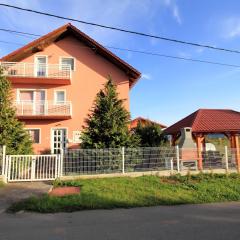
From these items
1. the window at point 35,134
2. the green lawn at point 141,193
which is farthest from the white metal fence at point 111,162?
the window at point 35,134

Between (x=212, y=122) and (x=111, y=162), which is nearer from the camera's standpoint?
(x=111, y=162)

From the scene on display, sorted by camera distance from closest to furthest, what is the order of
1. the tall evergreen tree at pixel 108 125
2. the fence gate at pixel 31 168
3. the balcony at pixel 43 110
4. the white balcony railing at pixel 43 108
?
the fence gate at pixel 31 168 < the tall evergreen tree at pixel 108 125 < the balcony at pixel 43 110 < the white balcony railing at pixel 43 108

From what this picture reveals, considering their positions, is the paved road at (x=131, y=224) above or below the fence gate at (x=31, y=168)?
below

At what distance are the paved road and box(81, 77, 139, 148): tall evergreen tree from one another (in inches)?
283

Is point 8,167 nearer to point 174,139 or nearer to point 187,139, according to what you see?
point 187,139

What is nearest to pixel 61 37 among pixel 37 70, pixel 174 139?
pixel 37 70

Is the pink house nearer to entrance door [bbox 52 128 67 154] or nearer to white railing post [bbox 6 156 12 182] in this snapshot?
entrance door [bbox 52 128 67 154]

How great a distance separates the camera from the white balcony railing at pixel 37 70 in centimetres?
2141

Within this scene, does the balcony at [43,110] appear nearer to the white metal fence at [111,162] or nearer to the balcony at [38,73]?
the balcony at [38,73]

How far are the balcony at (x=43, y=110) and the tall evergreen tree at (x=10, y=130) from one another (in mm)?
3884

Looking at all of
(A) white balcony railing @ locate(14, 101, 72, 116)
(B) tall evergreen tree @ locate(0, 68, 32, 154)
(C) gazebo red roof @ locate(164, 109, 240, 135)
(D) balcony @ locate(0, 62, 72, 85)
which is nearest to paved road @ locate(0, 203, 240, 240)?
(B) tall evergreen tree @ locate(0, 68, 32, 154)

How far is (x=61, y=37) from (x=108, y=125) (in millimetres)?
10079

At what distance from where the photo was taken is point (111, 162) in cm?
A: 1395

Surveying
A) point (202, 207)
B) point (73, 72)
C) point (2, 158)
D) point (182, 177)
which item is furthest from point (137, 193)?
point (73, 72)
